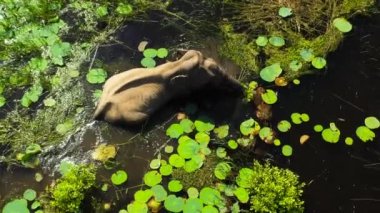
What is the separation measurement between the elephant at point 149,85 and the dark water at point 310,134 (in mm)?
180

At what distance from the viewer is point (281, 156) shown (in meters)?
5.38

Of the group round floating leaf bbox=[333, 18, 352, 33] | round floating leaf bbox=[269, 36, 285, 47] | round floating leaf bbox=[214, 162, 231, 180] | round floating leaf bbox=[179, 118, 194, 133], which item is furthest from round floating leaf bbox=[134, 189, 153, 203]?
round floating leaf bbox=[333, 18, 352, 33]

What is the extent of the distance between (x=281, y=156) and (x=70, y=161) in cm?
243

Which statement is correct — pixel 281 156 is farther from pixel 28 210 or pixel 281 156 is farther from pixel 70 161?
pixel 28 210

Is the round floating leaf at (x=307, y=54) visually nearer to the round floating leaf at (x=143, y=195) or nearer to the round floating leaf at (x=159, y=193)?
the round floating leaf at (x=159, y=193)

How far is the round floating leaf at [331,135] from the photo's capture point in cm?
546

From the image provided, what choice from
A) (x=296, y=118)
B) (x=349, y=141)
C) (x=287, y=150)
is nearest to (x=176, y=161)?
(x=287, y=150)

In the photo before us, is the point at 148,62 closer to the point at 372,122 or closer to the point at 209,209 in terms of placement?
the point at 209,209

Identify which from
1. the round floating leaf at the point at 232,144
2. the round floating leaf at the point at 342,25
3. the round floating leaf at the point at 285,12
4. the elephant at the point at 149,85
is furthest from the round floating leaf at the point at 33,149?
the round floating leaf at the point at 342,25

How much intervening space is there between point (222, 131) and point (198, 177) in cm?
67

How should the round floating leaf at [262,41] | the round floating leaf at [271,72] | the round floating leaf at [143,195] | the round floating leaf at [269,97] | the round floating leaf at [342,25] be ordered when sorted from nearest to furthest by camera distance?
the round floating leaf at [143,195] → the round floating leaf at [269,97] → the round floating leaf at [271,72] → the round floating leaf at [262,41] → the round floating leaf at [342,25]

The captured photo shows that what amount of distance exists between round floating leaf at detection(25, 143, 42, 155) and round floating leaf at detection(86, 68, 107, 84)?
1.08m

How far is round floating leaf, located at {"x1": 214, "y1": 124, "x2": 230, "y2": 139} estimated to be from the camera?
547 centimetres

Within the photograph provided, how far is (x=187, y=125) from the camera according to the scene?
5.49 meters
